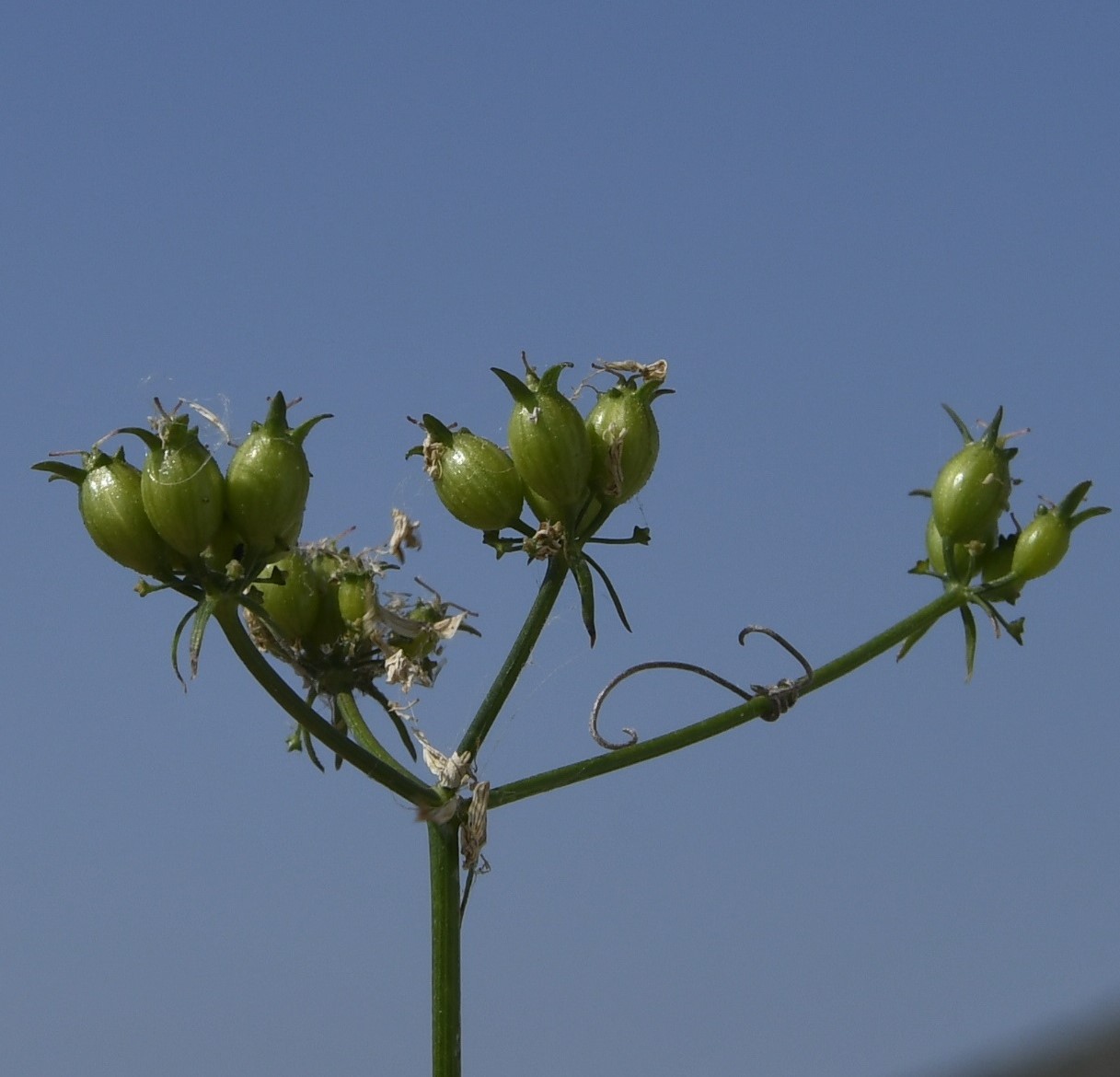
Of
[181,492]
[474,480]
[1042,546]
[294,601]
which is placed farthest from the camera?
[1042,546]

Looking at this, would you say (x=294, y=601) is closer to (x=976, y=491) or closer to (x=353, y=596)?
(x=353, y=596)

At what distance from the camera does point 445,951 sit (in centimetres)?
341

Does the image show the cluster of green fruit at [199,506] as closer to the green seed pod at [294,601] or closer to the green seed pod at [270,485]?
the green seed pod at [270,485]

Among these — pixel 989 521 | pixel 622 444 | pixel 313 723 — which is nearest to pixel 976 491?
pixel 989 521

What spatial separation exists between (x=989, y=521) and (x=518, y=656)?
4.33 feet

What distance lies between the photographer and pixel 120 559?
345cm

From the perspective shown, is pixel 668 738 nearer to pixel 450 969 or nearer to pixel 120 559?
pixel 450 969

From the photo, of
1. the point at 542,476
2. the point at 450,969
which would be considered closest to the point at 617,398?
the point at 542,476

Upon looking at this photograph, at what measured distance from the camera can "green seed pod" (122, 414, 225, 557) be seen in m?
3.36

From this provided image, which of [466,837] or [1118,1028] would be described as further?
[1118,1028]

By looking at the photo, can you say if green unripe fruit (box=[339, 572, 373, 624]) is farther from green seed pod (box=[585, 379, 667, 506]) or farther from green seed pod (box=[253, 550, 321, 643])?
green seed pod (box=[585, 379, 667, 506])

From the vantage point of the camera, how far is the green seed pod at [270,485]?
3.41 metres

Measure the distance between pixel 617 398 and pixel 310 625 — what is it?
2.85ft

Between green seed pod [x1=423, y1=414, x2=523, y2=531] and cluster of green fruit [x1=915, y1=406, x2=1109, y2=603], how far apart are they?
1169 mm
